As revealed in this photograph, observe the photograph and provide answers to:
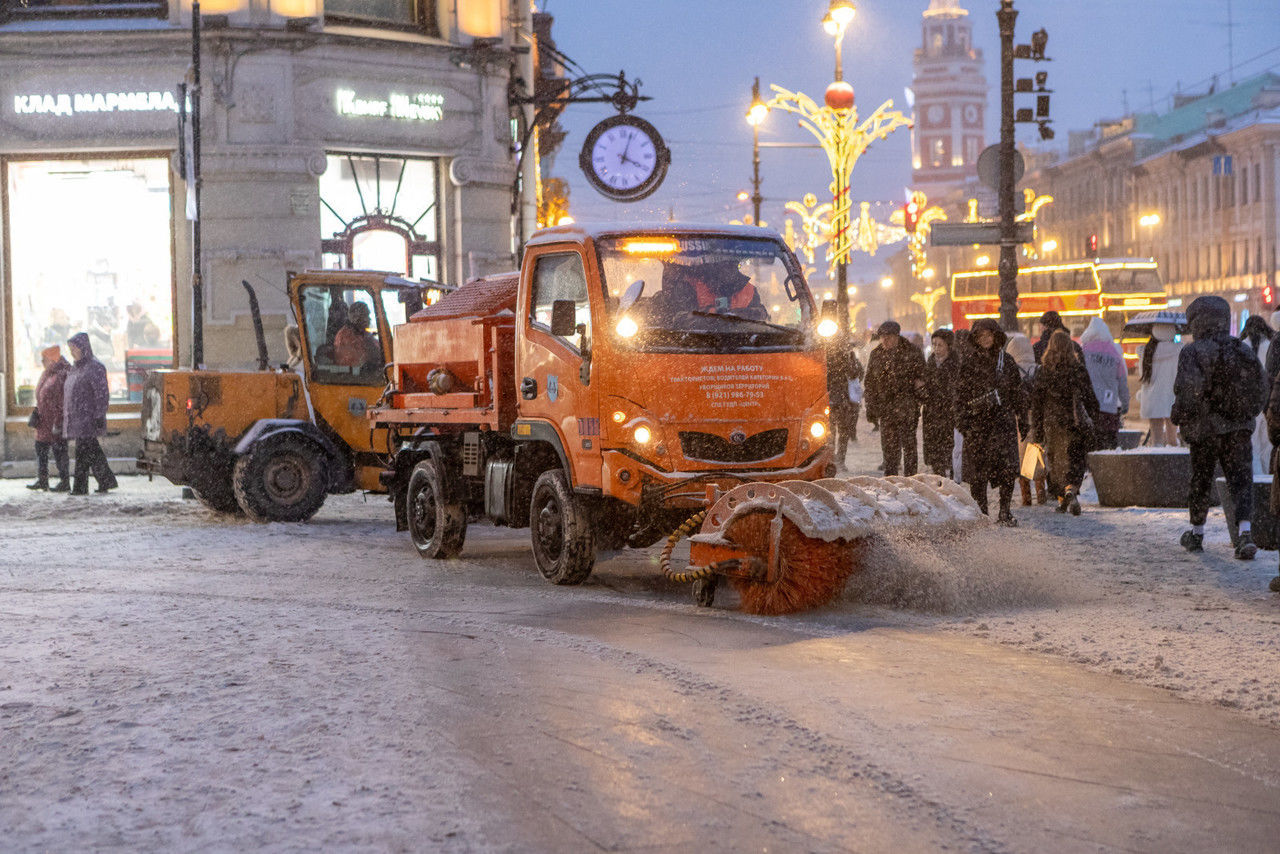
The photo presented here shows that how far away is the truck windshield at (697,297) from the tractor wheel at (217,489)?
7.02 m

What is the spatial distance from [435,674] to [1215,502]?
33.0 ft

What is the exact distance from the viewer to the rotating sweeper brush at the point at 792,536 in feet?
31.7

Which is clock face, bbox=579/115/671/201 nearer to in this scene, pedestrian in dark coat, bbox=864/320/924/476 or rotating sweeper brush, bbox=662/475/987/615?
pedestrian in dark coat, bbox=864/320/924/476

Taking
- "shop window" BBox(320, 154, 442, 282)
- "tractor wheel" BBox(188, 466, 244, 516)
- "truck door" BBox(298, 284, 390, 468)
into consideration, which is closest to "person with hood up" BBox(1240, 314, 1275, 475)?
"truck door" BBox(298, 284, 390, 468)

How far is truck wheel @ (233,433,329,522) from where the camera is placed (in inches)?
636

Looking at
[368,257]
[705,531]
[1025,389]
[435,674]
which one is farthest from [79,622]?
[368,257]

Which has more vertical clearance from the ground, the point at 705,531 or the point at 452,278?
the point at 452,278

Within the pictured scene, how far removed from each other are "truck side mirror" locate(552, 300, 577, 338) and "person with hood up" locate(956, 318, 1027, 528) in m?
4.90

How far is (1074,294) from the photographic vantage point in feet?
161

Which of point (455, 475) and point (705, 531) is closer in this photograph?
point (705, 531)

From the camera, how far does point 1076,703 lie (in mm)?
7191

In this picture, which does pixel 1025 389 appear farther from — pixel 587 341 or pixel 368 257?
pixel 368 257

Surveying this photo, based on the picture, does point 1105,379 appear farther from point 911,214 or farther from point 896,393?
point 911,214

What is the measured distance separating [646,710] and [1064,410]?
9722 millimetres
